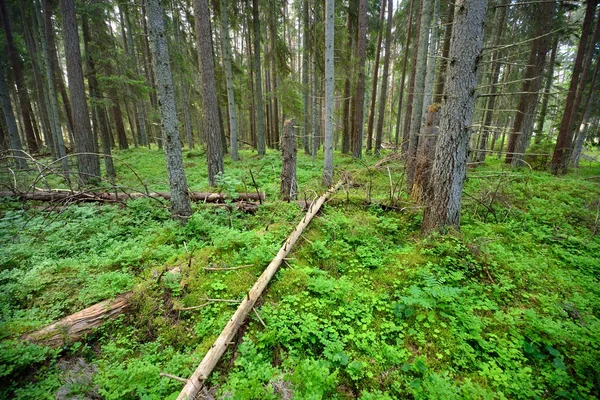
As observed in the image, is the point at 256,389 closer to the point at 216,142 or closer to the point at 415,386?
the point at 415,386

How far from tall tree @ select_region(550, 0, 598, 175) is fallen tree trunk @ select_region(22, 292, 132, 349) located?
54.6 feet

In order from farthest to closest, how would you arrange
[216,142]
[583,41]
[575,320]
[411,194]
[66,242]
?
[583,41], [216,142], [411,194], [66,242], [575,320]

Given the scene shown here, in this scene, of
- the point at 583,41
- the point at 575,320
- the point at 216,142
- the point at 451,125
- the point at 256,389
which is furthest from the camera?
the point at 583,41

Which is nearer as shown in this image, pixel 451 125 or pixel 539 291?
pixel 539 291

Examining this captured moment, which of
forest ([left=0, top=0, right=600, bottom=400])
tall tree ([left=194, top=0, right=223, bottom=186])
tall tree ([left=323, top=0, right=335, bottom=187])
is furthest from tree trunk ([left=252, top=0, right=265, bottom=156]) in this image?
tall tree ([left=323, top=0, right=335, bottom=187])

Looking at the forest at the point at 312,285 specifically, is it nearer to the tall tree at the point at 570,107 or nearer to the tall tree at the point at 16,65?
the tall tree at the point at 570,107

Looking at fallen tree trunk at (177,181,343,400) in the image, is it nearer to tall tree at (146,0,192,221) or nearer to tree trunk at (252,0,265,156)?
tall tree at (146,0,192,221)

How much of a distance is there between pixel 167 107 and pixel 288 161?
3.11 meters

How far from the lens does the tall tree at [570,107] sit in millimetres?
11078

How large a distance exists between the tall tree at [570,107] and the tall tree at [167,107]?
1558 centimetres

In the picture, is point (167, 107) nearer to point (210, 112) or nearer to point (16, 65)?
point (210, 112)

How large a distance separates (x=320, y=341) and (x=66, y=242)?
5.11 metres

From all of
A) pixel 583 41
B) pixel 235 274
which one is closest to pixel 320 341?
pixel 235 274

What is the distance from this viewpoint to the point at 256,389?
2344 mm
